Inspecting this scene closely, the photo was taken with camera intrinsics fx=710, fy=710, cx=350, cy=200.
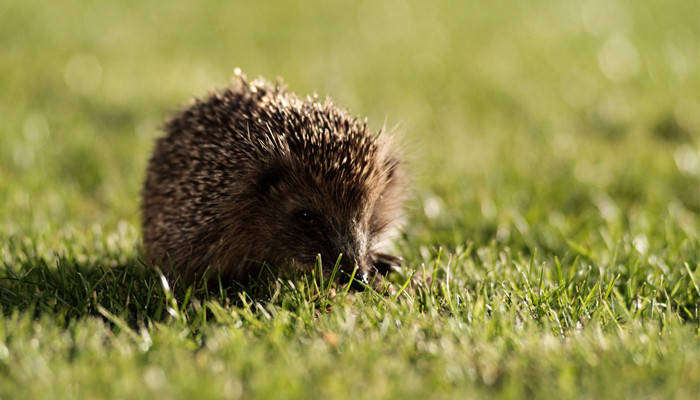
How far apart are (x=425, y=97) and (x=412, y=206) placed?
383cm

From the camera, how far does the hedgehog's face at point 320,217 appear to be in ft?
13.9

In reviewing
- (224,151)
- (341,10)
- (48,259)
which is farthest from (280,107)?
(341,10)

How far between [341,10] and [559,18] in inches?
155

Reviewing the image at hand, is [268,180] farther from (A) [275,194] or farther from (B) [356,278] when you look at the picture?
(B) [356,278]

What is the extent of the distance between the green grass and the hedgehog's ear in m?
0.61

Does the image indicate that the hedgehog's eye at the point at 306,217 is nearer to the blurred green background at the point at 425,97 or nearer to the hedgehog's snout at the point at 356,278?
the hedgehog's snout at the point at 356,278

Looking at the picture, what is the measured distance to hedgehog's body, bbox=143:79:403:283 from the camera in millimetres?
4348

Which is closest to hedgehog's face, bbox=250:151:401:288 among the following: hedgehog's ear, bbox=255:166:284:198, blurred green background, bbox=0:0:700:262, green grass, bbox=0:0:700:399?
hedgehog's ear, bbox=255:166:284:198

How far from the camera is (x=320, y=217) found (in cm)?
436

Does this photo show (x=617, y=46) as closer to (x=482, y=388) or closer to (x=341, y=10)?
(x=341, y=10)

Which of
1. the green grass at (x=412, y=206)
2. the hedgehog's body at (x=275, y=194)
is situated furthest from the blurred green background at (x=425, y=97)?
the hedgehog's body at (x=275, y=194)

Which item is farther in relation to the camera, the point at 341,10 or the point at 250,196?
the point at 341,10

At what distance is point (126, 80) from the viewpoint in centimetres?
882

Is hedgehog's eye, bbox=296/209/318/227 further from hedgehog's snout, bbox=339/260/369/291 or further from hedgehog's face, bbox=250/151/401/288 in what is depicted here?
hedgehog's snout, bbox=339/260/369/291
